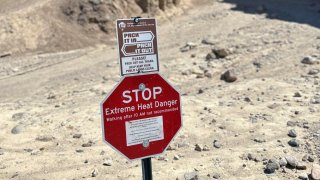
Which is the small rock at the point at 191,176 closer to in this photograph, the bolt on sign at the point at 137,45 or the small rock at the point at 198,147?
the small rock at the point at 198,147

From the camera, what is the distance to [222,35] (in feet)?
47.2

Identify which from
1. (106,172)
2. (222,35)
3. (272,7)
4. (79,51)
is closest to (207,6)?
(272,7)

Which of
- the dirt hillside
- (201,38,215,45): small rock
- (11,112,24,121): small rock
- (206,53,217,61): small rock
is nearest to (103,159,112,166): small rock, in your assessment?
(11,112,24,121): small rock

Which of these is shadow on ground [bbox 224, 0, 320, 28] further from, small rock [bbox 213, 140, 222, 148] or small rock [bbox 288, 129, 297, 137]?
small rock [bbox 213, 140, 222, 148]

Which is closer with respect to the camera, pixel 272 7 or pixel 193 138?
pixel 193 138

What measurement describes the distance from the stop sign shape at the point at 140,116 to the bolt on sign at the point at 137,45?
73 millimetres

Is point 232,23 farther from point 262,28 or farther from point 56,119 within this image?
point 56,119

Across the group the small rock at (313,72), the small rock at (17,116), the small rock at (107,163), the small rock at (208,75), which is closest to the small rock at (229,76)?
the small rock at (208,75)

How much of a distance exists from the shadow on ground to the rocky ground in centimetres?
18

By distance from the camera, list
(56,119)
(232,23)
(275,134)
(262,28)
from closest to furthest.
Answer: (275,134) < (56,119) < (262,28) < (232,23)

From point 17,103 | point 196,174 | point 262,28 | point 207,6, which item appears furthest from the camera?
point 207,6

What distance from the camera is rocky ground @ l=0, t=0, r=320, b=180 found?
608cm

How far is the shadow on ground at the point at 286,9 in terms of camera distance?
15.6 meters

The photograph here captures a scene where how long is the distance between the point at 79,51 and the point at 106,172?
9342 mm
